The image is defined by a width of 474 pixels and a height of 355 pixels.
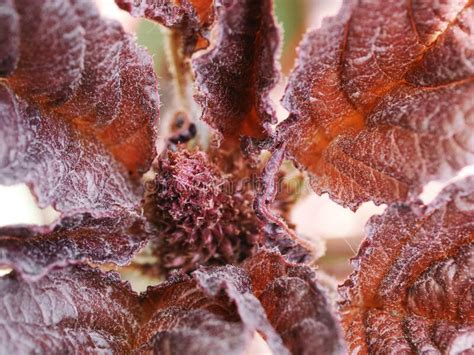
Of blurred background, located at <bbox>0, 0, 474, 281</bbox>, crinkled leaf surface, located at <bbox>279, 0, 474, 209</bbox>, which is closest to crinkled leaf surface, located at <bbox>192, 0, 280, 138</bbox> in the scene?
crinkled leaf surface, located at <bbox>279, 0, 474, 209</bbox>

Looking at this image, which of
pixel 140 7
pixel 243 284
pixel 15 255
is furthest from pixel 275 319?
pixel 140 7

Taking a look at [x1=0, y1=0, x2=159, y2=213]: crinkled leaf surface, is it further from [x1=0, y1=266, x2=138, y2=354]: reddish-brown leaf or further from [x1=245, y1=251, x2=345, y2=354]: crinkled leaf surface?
[x1=245, y1=251, x2=345, y2=354]: crinkled leaf surface

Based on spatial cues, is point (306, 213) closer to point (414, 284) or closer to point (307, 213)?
point (307, 213)

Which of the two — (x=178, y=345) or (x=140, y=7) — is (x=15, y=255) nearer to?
(x=178, y=345)

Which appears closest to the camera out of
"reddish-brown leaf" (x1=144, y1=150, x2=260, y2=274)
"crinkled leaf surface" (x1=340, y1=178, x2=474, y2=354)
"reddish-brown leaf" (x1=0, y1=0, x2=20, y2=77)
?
"reddish-brown leaf" (x1=0, y1=0, x2=20, y2=77)

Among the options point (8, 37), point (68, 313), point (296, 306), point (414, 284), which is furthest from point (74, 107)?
point (414, 284)
